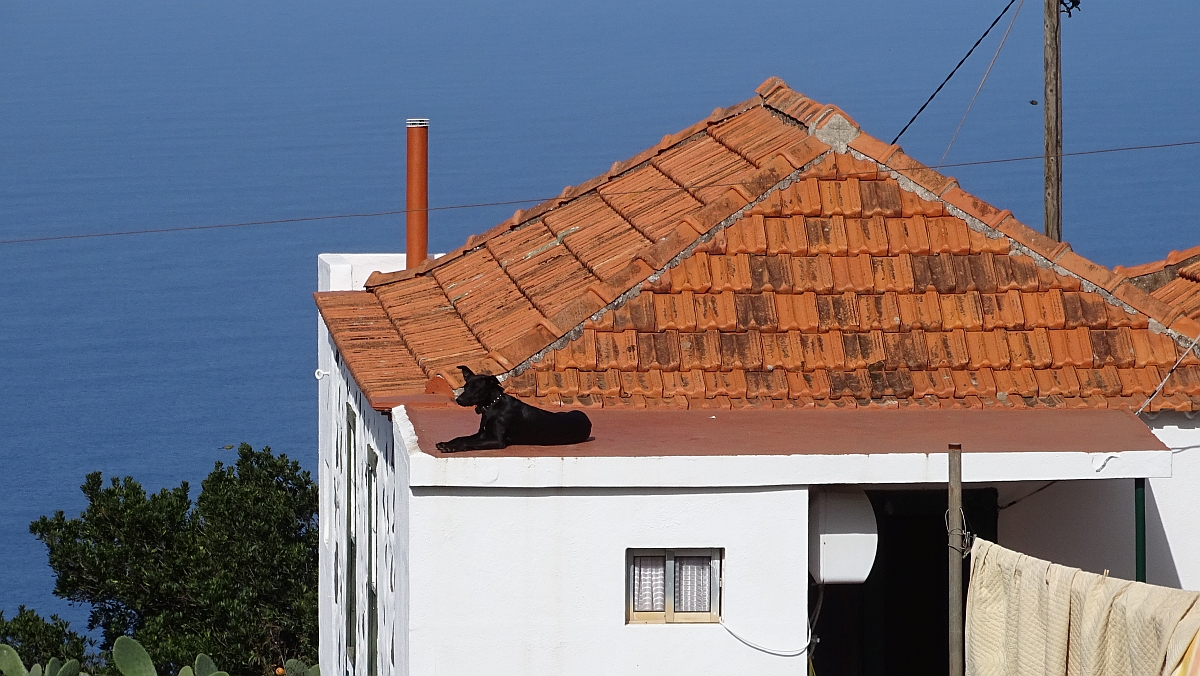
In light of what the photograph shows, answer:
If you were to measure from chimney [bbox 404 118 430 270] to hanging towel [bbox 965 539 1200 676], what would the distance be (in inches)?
288

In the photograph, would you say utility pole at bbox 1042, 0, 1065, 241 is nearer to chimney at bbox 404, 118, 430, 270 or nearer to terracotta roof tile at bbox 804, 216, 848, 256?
chimney at bbox 404, 118, 430, 270

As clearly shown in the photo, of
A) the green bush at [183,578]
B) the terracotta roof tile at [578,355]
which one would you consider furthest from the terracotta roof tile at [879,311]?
the green bush at [183,578]

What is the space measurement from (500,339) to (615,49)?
159751mm

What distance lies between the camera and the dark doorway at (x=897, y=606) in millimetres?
11969

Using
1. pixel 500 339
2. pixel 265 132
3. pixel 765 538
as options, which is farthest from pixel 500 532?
pixel 265 132

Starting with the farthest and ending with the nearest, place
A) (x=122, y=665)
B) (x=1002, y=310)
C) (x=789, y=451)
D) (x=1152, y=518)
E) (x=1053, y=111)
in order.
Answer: (x=1053, y=111), (x=122, y=665), (x=1002, y=310), (x=1152, y=518), (x=789, y=451)

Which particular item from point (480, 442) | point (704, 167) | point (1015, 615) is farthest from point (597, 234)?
point (1015, 615)

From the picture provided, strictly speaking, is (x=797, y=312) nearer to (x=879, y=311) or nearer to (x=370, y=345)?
(x=879, y=311)

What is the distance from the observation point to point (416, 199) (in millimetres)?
15539

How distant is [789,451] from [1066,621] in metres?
1.84

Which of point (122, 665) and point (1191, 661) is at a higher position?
point (1191, 661)

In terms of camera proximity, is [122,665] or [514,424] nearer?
[514,424]

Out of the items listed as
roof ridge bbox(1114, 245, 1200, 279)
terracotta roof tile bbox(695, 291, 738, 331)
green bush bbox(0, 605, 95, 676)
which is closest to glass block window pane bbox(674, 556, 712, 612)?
terracotta roof tile bbox(695, 291, 738, 331)

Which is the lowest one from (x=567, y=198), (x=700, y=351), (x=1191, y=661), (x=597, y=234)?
(x=1191, y=661)
